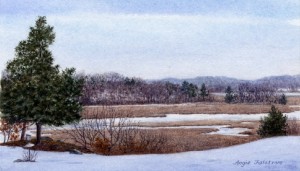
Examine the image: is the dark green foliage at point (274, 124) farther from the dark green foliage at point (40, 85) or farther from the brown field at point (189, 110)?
the brown field at point (189, 110)

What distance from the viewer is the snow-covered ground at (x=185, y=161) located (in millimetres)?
14789

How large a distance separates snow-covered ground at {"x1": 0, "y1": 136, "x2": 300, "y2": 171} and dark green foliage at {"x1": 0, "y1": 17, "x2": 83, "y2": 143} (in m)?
3.30

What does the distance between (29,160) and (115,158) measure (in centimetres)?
312

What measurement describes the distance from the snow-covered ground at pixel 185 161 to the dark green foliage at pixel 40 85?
330 cm

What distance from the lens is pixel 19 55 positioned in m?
24.5

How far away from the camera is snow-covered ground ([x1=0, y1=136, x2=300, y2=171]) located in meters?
14.8

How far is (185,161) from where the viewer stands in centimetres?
1659

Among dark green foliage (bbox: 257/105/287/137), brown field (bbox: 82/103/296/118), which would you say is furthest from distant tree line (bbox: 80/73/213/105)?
dark green foliage (bbox: 257/105/287/137)

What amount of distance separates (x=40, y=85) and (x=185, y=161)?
10172 millimetres
